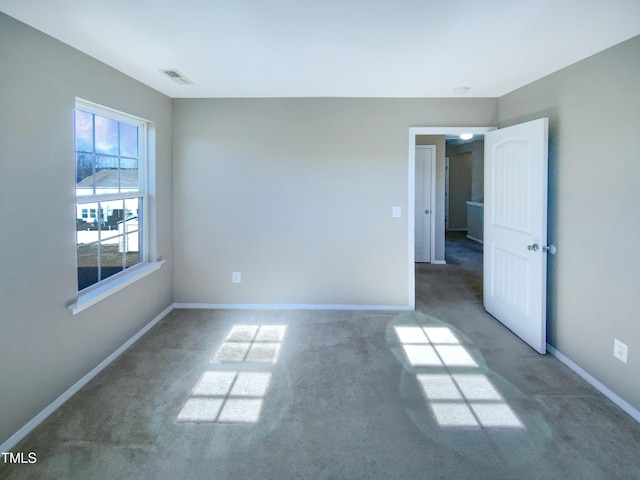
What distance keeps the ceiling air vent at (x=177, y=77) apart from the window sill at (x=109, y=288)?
1.67m

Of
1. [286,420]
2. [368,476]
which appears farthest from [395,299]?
[368,476]

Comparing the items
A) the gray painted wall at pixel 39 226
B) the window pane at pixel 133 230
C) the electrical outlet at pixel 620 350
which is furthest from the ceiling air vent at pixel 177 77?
the electrical outlet at pixel 620 350

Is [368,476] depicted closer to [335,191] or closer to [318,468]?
[318,468]

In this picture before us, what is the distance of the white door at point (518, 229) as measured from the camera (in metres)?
3.05

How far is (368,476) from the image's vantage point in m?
1.80

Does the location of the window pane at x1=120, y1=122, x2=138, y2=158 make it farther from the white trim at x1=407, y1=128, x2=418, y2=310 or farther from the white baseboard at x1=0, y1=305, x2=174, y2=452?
the white trim at x1=407, y1=128, x2=418, y2=310

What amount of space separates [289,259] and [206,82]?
1.88 m

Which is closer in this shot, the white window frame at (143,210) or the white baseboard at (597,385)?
the white baseboard at (597,385)

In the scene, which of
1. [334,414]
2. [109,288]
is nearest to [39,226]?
[109,288]

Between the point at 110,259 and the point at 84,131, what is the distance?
1006 millimetres

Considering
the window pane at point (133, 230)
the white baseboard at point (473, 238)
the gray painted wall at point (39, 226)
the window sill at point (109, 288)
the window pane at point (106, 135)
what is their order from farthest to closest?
the white baseboard at point (473, 238) → the window pane at point (133, 230) → the window pane at point (106, 135) → the window sill at point (109, 288) → the gray painted wall at point (39, 226)

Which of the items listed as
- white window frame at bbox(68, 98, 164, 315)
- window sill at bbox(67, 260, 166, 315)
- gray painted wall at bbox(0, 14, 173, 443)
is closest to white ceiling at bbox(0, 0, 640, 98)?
gray painted wall at bbox(0, 14, 173, 443)

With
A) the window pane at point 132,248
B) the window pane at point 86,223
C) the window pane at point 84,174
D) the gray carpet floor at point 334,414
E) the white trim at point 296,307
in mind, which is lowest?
the gray carpet floor at point 334,414

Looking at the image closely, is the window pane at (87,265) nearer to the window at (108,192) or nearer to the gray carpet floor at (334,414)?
the window at (108,192)
